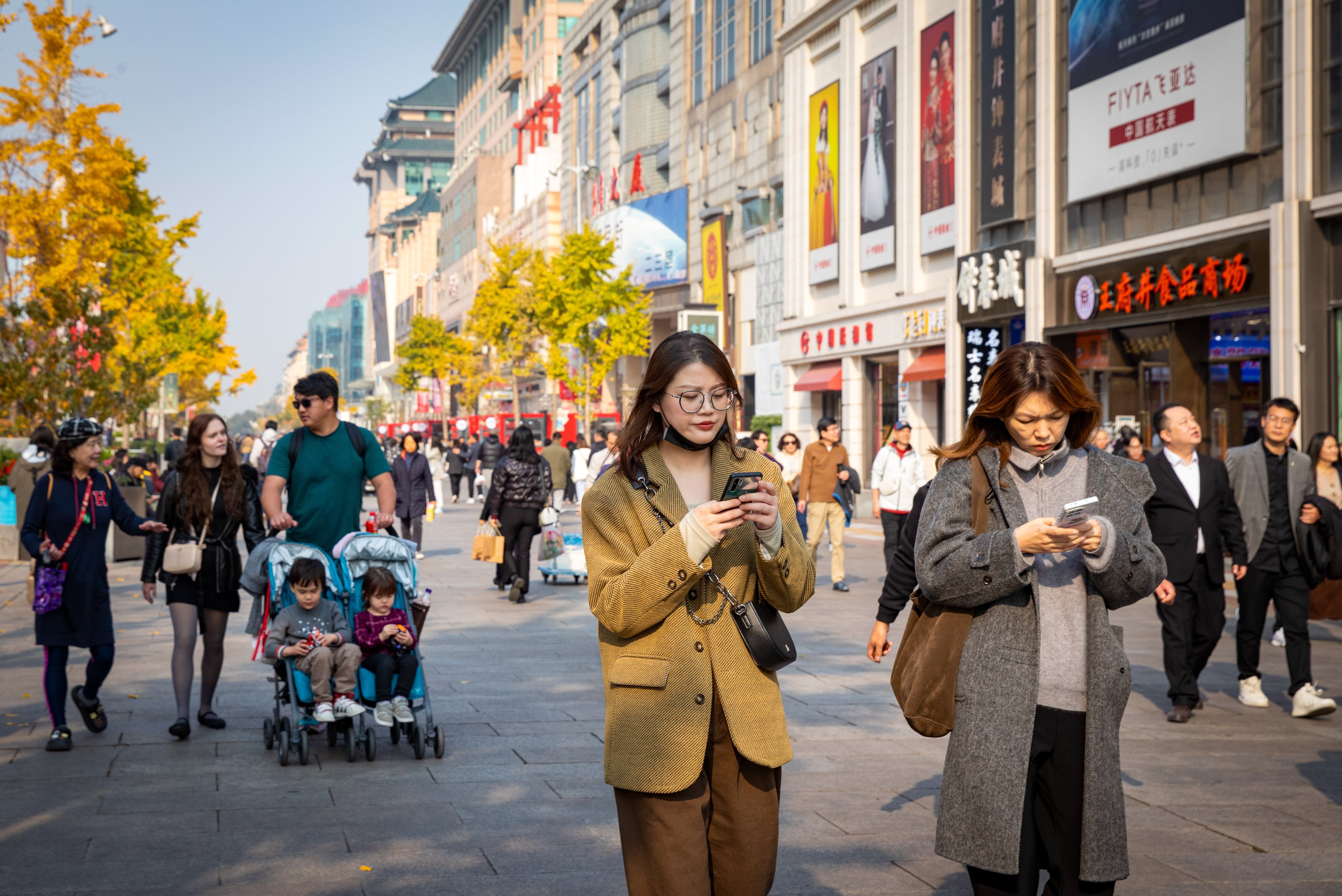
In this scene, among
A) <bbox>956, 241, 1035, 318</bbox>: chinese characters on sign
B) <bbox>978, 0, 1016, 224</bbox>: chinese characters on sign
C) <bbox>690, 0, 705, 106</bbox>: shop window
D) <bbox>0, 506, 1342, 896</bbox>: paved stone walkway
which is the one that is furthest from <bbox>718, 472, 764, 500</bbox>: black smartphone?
<bbox>690, 0, 705, 106</bbox>: shop window

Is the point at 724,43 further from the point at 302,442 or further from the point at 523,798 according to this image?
the point at 523,798

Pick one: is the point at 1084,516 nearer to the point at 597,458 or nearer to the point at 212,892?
the point at 212,892

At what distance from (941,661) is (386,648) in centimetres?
423

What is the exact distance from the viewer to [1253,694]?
874cm

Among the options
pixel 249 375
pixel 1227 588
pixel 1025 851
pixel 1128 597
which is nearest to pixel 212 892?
pixel 1025 851

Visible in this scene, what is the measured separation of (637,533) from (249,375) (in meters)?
49.9

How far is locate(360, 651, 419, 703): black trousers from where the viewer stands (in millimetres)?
7207

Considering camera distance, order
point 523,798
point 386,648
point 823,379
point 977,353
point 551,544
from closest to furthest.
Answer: point 523,798, point 386,648, point 551,544, point 977,353, point 823,379

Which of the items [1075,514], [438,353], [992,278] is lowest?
[1075,514]

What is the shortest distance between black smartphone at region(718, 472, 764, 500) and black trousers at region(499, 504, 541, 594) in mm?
11667

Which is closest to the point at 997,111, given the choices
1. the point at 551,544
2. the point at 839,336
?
the point at 839,336

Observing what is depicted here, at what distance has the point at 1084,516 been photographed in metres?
3.37

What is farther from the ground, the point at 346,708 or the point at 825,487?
the point at 825,487

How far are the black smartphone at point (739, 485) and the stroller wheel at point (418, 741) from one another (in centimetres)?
457
